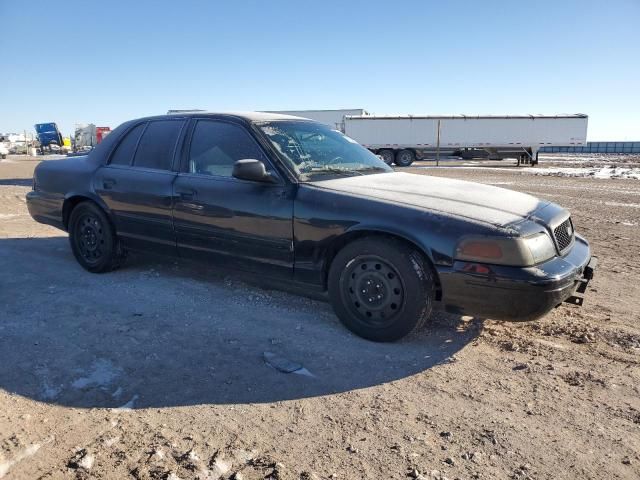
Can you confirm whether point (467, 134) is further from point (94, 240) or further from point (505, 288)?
point (505, 288)

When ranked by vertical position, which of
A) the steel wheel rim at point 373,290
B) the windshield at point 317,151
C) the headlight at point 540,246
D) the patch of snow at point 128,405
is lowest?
the patch of snow at point 128,405

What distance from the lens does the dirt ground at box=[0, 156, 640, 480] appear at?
222cm

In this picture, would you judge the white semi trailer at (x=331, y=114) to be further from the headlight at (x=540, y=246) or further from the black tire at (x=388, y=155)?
the headlight at (x=540, y=246)

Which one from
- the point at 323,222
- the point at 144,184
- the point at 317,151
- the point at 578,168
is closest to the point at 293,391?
the point at 323,222

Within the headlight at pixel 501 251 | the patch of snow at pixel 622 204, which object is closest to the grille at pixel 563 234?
the headlight at pixel 501 251

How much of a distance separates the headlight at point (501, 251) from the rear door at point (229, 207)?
4.36ft

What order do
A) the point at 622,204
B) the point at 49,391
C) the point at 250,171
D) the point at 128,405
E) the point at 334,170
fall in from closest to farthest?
the point at 128,405 → the point at 49,391 → the point at 250,171 → the point at 334,170 → the point at 622,204

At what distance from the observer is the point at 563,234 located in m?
3.60

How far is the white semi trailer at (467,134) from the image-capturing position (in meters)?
30.8

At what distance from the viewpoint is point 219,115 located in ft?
14.4

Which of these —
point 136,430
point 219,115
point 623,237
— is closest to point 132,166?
point 219,115

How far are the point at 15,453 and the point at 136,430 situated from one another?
0.52 metres

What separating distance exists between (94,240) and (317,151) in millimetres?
2611

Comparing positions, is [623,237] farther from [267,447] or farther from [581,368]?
[267,447]
